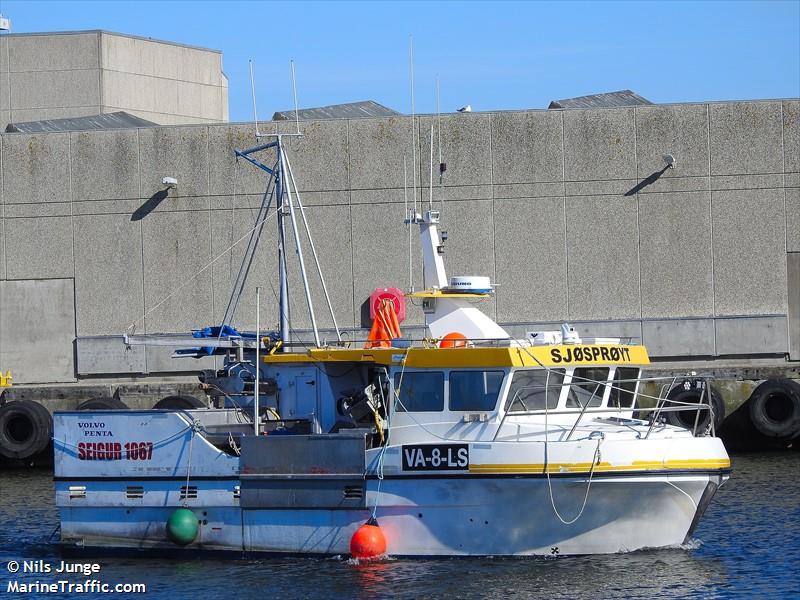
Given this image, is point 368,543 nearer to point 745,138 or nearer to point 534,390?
point 534,390

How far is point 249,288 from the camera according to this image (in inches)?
1142

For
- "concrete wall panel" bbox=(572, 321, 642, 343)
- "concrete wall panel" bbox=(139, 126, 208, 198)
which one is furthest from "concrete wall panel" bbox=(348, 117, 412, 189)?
"concrete wall panel" bbox=(572, 321, 642, 343)

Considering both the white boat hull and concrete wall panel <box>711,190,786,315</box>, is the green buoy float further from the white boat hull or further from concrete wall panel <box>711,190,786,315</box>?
concrete wall panel <box>711,190,786,315</box>

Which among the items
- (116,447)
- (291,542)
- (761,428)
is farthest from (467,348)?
(761,428)

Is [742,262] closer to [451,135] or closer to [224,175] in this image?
[451,135]

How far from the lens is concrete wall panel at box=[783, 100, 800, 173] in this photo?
1112 inches

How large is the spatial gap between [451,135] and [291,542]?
15033 millimetres

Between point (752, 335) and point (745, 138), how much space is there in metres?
4.52

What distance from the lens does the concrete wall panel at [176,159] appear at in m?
29.4

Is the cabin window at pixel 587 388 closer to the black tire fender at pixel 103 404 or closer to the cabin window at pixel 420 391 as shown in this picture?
the cabin window at pixel 420 391

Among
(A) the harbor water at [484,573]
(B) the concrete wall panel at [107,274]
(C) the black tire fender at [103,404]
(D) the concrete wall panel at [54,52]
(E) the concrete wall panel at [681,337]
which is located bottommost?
(A) the harbor water at [484,573]

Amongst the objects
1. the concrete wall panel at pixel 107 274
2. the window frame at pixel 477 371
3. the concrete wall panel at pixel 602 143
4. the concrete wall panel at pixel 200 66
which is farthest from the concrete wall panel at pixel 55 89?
the window frame at pixel 477 371

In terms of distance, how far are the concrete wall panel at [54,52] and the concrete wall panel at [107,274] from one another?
38.0 ft

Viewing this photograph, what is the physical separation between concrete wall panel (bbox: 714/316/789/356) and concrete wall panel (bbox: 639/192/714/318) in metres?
0.55
